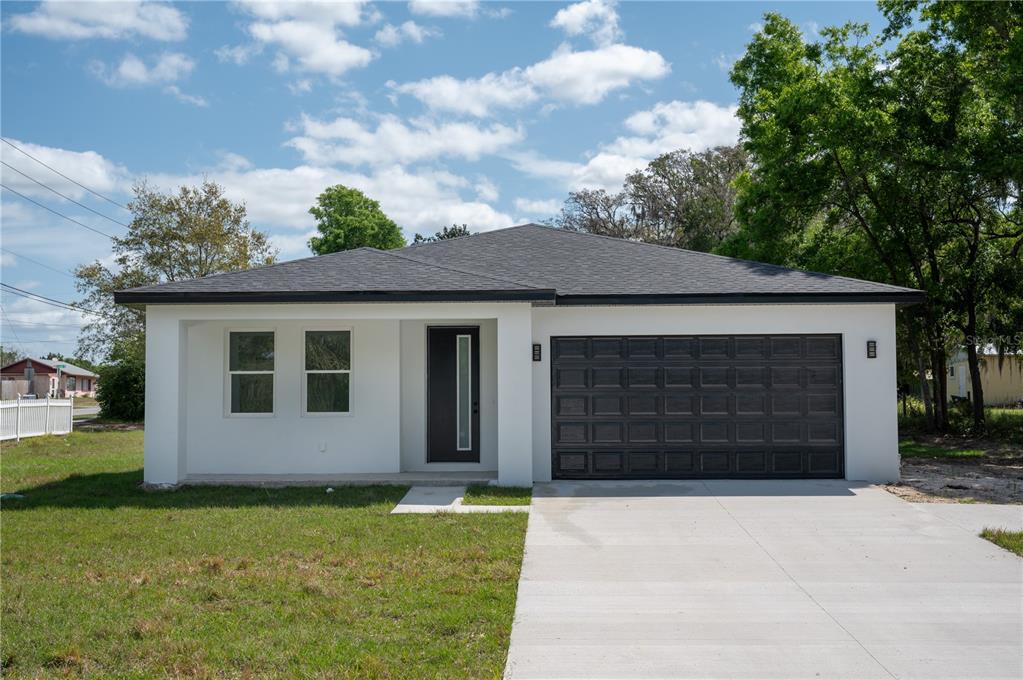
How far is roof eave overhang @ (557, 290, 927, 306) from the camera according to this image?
36.5 ft

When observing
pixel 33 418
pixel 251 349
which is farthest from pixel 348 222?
pixel 251 349

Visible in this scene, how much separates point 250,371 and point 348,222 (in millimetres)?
34151

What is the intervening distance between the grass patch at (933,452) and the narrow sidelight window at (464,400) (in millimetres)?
9069

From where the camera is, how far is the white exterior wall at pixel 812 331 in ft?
37.2

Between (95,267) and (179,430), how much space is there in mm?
25014

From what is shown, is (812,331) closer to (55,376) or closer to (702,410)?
(702,410)

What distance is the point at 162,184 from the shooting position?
31750 mm

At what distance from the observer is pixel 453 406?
12.3 metres

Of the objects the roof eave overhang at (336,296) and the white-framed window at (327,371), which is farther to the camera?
the white-framed window at (327,371)

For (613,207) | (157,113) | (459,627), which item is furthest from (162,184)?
(459,627)

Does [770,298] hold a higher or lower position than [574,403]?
higher

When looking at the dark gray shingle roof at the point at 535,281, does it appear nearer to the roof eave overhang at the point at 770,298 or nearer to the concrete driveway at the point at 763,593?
the roof eave overhang at the point at 770,298

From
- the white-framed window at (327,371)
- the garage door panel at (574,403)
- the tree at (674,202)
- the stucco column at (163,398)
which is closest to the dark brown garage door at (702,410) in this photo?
the garage door panel at (574,403)

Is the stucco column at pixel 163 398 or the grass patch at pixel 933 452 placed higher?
the stucco column at pixel 163 398
